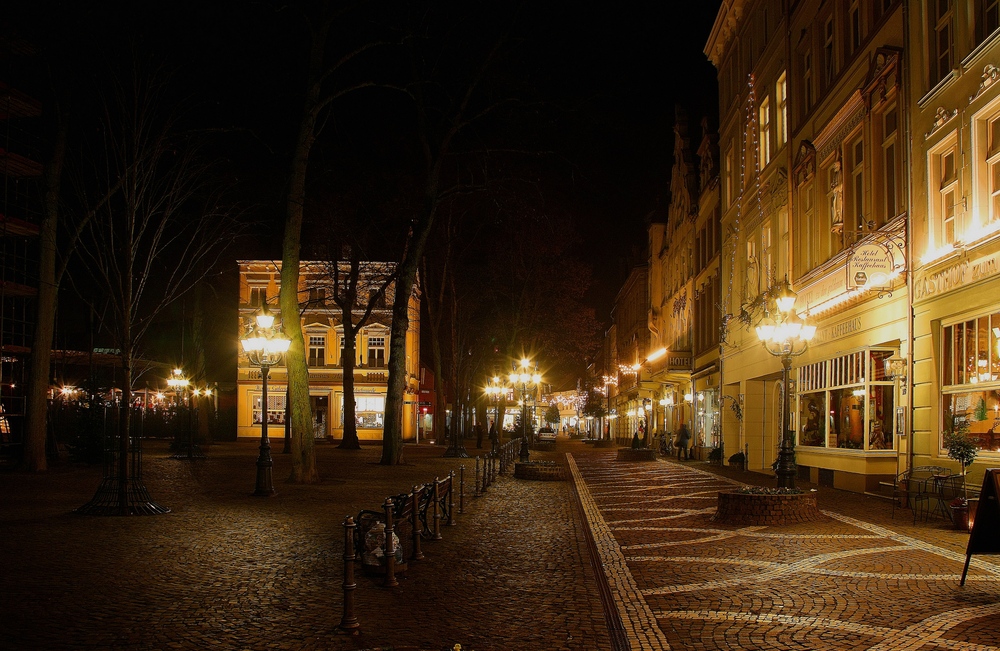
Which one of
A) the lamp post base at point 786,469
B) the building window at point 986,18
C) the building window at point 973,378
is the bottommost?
the lamp post base at point 786,469

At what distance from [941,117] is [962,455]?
5954mm

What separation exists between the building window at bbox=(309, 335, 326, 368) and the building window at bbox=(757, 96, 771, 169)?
3893cm

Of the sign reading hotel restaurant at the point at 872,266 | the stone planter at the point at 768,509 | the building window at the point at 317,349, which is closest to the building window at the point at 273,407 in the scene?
the building window at the point at 317,349

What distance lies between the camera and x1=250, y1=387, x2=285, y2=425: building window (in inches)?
2340

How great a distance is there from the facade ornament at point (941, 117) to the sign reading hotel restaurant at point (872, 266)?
2.44 metres

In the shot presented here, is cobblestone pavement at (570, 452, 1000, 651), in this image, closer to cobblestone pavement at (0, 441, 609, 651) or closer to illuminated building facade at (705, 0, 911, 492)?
cobblestone pavement at (0, 441, 609, 651)

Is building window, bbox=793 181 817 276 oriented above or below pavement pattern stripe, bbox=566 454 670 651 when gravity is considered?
above

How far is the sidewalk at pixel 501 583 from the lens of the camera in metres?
7.09

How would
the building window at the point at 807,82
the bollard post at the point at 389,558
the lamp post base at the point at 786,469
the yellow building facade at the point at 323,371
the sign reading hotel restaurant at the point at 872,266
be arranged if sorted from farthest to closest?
the yellow building facade at the point at 323,371
the building window at the point at 807,82
the sign reading hotel restaurant at the point at 872,266
the lamp post base at the point at 786,469
the bollard post at the point at 389,558

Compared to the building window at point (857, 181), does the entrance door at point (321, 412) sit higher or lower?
lower

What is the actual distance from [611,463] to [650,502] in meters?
18.0

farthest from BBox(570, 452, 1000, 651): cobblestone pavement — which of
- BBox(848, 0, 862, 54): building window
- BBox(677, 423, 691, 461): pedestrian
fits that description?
BBox(677, 423, 691, 461): pedestrian

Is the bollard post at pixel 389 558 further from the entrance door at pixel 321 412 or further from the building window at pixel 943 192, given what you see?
the entrance door at pixel 321 412

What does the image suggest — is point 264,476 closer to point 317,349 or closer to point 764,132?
point 764,132
